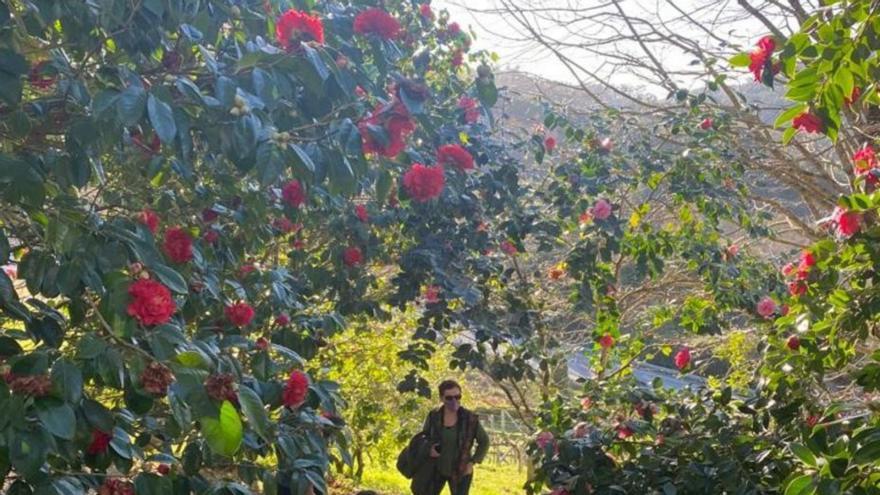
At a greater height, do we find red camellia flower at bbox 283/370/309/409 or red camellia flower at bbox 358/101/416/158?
red camellia flower at bbox 358/101/416/158

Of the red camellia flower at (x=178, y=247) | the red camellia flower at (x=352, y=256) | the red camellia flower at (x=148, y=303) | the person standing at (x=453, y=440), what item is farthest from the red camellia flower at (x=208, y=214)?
the person standing at (x=453, y=440)

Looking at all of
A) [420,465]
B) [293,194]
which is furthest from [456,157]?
[420,465]

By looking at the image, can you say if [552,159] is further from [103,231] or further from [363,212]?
[103,231]

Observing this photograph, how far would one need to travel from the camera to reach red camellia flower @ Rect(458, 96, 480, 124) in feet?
14.3

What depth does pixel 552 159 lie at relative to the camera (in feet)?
19.0

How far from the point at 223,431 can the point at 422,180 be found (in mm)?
1622

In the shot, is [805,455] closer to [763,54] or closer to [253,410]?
[763,54]

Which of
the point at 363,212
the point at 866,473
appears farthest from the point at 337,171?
the point at 363,212

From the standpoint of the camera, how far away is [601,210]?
14.5 feet

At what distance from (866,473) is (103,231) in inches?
60.9

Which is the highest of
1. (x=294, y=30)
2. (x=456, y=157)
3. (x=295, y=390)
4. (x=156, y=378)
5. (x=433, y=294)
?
(x=294, y=30)

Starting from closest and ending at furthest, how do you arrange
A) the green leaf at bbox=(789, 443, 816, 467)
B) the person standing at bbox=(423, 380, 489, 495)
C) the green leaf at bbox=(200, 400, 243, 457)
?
the green leaf at bbox=(200, 400, 243, 457) < the green leaf at bbox=(789, 443, 816, 467) < the person standing at bbox=(423, 380, 489, 495)

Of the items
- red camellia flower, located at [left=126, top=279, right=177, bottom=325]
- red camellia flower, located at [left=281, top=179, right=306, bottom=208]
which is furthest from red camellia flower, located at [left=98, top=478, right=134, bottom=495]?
red camellia flower, located at [left=281, top=179, right=306, bottom=208]

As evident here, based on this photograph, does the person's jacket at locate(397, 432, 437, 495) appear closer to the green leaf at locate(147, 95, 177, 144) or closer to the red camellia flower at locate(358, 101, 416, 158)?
the red camellia flower at locate(358, 101, 416, 158)
